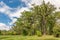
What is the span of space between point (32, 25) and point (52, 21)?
8.40m

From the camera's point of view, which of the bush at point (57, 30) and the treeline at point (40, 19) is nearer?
the bush at point (57, 30)

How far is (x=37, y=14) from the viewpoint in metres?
70.6

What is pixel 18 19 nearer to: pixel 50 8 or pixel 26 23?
pixel 26 23

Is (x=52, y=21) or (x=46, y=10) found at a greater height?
(x=46, y=10)

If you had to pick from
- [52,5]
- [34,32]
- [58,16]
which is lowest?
[34,32]

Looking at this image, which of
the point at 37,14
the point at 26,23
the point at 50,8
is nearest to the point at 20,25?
the point at 26,23

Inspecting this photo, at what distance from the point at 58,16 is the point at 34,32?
12.3m

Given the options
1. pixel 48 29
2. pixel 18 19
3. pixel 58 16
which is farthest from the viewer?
pixel 18 19

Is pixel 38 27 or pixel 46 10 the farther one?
pixel 38 27

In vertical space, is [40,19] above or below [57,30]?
above

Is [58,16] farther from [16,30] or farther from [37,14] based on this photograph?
[16,30]

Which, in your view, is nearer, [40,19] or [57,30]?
[57,30]

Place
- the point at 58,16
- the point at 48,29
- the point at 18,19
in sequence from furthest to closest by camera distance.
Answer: the point at 18,19 < the point at 48,29 < the point at 58,16

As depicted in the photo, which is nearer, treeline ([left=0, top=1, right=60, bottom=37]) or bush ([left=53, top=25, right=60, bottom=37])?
bush ([left=53, top=25, right=60, bottom=37])
